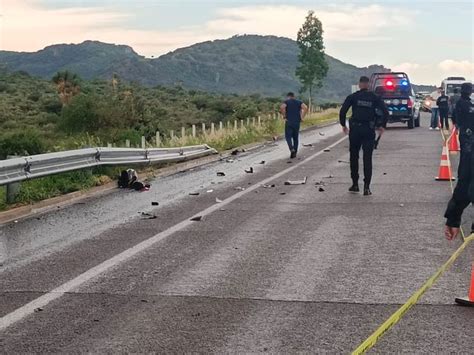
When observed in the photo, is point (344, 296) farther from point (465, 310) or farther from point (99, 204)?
point (99, 204)

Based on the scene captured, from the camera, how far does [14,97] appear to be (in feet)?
202

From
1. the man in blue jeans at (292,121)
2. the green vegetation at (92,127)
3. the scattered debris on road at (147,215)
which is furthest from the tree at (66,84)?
the scattered debris on road at (147,215)

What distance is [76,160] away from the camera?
42.8ft

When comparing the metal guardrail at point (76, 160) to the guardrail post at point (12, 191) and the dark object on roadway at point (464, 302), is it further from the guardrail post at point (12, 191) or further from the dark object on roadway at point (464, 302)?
the dark object on roadway at point (464, 302)

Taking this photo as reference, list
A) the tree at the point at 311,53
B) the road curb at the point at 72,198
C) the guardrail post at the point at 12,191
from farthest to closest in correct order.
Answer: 1. the tree at the point at 311,53
2. the guardrail post at the point at 12,191
3. the road curb at the point at 72,198

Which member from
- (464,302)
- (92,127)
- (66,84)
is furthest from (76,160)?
(66,84)

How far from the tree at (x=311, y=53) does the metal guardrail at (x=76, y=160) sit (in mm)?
53675

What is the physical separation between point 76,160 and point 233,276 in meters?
7.24

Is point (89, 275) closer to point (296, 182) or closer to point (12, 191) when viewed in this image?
point (12, 191)

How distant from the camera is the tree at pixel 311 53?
71.1 m

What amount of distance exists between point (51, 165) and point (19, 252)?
170 inches

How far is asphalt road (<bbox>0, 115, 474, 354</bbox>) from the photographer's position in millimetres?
4840

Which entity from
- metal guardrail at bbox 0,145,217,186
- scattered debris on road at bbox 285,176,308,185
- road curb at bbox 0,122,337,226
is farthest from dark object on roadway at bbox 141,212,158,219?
scattered debris on road at bbox 285,176,308,185

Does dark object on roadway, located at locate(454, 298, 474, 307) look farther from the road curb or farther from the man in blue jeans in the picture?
the man in blue jeans
